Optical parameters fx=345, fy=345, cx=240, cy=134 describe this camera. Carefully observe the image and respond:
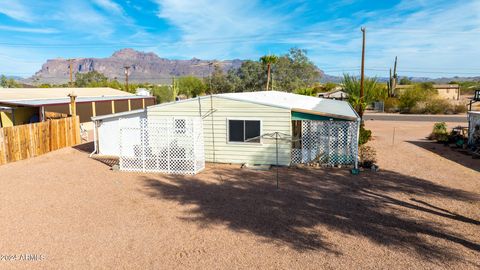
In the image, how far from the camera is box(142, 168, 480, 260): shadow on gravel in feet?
24.8

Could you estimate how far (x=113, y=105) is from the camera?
32000 millimetres

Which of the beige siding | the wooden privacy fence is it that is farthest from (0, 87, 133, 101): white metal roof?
the beige siding

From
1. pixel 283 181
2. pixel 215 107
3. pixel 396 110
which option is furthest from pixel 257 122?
pixel 396 110

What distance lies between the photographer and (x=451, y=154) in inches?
654

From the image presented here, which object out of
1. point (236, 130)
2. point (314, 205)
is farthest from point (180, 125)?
point (314, 205)

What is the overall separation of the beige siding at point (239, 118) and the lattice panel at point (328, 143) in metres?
0.76

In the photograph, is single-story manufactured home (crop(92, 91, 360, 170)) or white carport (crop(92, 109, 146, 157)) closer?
single-story manufactured home (crop(92, 91, 360, 170))

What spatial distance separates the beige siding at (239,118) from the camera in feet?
47.0

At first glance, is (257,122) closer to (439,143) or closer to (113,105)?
(439,143)

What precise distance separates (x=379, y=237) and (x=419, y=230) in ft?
3.57

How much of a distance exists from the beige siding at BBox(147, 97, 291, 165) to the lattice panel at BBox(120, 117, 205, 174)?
759mm

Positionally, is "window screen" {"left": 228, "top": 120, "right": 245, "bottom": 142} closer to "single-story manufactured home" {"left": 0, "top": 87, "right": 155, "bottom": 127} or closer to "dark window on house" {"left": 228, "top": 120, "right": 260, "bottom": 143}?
"dark window on house" {"left": 228, "top": 120, "right": 260, "bottom": 143}

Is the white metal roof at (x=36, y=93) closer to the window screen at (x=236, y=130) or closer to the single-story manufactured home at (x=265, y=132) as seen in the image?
the single-story manufactured home at (x=265, y=132)

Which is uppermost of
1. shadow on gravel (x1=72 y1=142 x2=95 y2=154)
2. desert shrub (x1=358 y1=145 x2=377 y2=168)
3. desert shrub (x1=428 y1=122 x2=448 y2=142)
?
desert shrub (x1=428 y1=122 x2=448 y2=142)
